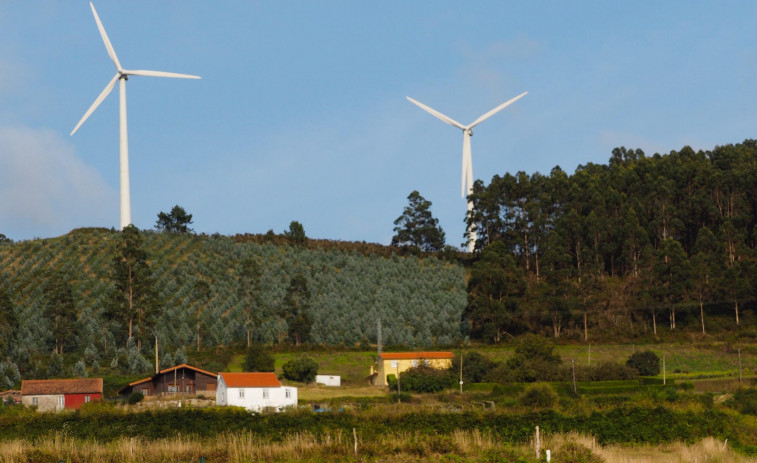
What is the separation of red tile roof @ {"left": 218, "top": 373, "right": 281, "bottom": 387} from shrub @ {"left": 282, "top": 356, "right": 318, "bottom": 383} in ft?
33.1

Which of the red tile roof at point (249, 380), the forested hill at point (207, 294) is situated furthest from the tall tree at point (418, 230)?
the red tile roof at point (249, 380)

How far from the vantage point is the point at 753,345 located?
93.0 meters

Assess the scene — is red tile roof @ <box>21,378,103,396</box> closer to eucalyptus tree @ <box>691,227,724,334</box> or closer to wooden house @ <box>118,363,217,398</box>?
wooden house @ <box>118,363,217,398</box>

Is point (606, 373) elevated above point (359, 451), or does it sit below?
above

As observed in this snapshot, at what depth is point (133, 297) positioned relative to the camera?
100062 millimetres

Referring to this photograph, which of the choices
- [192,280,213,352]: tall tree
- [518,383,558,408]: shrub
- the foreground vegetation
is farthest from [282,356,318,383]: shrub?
the foreground vegetation

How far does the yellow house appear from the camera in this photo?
270ft

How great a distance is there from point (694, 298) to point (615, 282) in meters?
11.4

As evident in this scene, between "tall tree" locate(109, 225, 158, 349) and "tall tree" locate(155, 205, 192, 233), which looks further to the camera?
"tall tree" locate(155, 205, 192, 233)

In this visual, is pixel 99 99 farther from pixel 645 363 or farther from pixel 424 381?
pixel 645 363

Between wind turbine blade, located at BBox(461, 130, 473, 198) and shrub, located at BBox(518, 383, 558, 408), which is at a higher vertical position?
wind turbine blade, located at BBox(461, 130, 473, 198)

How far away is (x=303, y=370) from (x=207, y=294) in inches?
1410

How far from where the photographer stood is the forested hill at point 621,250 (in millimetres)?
105312

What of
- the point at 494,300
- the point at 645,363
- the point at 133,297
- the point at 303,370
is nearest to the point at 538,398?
the point at 645,363
